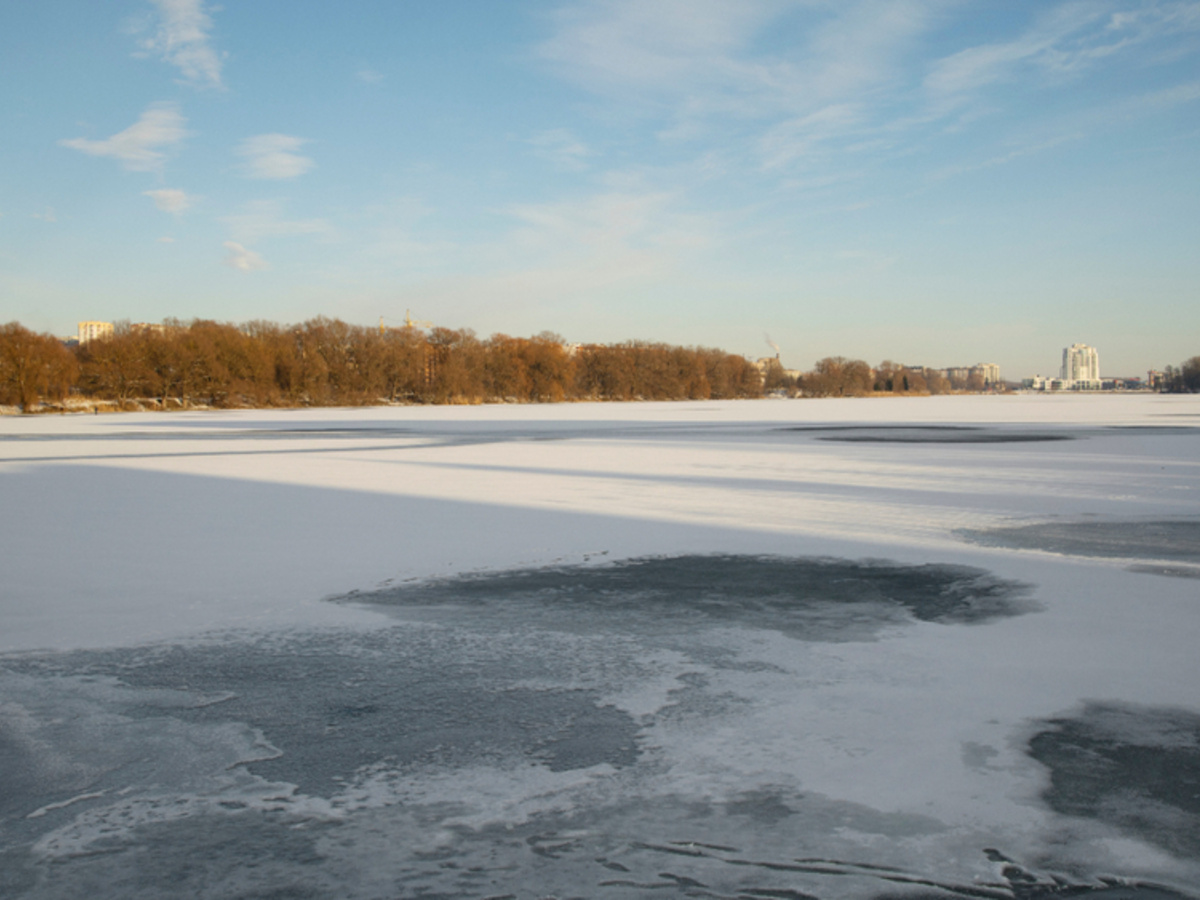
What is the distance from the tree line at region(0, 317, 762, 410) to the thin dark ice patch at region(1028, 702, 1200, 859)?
180 feet

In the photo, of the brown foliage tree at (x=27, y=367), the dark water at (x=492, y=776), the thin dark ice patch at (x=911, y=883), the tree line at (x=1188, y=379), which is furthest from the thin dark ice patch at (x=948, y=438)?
the tree line at (x=1188, y=379)

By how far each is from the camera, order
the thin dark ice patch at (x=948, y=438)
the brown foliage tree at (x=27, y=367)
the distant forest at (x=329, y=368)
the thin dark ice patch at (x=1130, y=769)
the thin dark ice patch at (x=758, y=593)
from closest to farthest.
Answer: the thin dark ice patch at (x=1130, y=769) → the thin dark ice patch at (x=758, y=593) → the thin dark ice patch at (x=948, y=438) → the brown foliage tree at (x=27, y=367) → the distant forest at (x=329, y=368)

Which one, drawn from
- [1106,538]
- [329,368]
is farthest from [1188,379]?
[1106,538]

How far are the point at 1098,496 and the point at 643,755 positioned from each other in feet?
29.8

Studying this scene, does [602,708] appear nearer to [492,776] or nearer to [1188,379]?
[492,776]

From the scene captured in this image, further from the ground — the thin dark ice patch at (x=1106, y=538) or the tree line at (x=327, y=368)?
the tree line at (x=327, y=368)

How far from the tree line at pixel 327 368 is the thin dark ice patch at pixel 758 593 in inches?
2028

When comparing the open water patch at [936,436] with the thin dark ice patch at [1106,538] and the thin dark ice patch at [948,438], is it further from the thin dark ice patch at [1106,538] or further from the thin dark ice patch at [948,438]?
the thin dark ice patch at [1106,538]

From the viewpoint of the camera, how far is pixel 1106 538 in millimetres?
7371

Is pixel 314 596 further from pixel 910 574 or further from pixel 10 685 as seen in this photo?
pixel 910 574

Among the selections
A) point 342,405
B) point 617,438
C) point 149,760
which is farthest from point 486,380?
point 149,760

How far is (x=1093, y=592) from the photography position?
5375 mm

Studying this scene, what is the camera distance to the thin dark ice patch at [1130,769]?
2.46 m

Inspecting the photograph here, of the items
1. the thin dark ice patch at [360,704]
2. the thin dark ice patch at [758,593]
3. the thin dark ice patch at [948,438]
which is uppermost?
the thin dark ice patch at [948,438]
